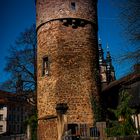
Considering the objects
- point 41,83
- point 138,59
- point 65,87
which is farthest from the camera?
point 41,83

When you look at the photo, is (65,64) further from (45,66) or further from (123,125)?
(123,125)

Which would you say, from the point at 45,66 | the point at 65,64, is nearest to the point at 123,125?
the point at 65,64

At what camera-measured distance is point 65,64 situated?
1814 centimetres

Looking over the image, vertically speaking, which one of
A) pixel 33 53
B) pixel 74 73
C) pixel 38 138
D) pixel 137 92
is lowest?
pixel 38 138

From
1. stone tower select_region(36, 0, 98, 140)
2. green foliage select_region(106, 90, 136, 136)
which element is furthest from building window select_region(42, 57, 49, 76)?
green foliage select_region(106, 90, 136, 136)

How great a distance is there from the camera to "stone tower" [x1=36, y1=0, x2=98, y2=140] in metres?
17.4

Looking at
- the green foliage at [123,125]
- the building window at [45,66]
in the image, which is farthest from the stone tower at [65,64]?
the green foliage at [123,125]

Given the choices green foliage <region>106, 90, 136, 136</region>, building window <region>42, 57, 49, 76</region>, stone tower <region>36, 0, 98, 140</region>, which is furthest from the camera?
building window <region>42, 57, 49, 76</region>

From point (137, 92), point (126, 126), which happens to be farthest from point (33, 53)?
point (126, 126)

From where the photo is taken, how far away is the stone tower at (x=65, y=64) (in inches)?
685

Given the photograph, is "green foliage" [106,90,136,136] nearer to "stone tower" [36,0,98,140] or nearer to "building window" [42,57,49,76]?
"stone tower" [36,0,98,140]

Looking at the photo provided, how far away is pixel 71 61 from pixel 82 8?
3.92m

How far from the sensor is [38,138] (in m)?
18.7

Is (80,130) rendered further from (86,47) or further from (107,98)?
(107,98)
